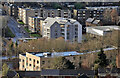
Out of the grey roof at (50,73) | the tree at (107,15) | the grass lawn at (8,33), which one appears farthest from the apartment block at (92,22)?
the grey roof at (50,73)

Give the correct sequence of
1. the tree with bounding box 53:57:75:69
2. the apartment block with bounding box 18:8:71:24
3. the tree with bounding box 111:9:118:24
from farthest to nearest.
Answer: the tree with bounding box 111:9:118:24
the apartment block with bounding box 18:8:71:24
the tree with bounding box 53:57:75:69

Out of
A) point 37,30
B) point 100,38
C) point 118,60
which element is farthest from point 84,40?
point 118,60

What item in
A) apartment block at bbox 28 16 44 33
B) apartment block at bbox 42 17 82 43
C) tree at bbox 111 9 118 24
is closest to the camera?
apartment block at bbox 42 17 82 43

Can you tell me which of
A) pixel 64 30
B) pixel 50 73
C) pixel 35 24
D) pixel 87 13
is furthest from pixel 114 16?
pixel 50 73

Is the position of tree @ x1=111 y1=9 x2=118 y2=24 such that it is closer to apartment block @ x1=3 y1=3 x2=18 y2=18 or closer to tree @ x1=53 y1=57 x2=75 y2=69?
apartment block @ x1=3 y1=3 x2=18 y2=18

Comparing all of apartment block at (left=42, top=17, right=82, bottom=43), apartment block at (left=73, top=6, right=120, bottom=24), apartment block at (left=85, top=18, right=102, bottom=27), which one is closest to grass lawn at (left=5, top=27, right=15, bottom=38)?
apartment block at (left=42, top=17, right=82, bottom=43)

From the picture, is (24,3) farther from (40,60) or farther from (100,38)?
(40,60)

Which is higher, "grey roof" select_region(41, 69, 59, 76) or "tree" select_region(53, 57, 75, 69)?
"grey roof" select_region(41, 69, 59, 76)

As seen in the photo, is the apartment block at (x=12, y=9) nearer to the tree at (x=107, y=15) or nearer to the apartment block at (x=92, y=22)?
the apartment block at (x=92, y=22)

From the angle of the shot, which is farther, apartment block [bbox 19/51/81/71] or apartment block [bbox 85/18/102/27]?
apartment block [bbox 85/18/102/27]
